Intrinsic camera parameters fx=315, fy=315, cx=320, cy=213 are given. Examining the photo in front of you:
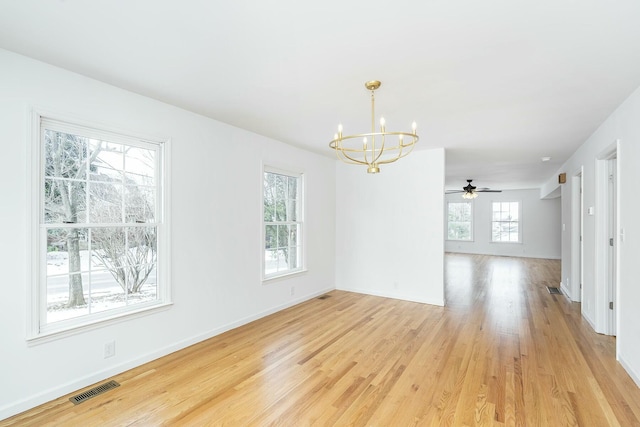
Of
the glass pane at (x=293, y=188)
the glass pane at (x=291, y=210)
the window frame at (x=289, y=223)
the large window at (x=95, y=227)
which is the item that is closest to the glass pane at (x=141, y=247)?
the large window at (x=95, y=227)

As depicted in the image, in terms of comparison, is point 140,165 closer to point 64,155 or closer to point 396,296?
point 64,155

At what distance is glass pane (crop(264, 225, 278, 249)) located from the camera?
4.61 metres

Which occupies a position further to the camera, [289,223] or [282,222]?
[289,223]

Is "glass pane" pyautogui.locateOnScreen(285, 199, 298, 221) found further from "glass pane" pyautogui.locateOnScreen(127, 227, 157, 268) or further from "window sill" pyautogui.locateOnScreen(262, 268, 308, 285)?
"glass pane" pyautogui.locateOnScreen(127, 227, 157, 268)

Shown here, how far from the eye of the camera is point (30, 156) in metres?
2.27

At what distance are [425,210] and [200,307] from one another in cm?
364

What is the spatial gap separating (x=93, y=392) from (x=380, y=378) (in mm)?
2339

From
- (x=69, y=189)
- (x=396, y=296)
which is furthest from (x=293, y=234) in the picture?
(x=69, y=189)

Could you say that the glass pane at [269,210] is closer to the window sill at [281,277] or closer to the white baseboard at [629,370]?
the window sill at [281,277]

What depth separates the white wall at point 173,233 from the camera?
7.25ft

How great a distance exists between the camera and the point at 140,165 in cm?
308

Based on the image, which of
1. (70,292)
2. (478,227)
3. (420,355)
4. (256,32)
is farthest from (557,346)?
(478,227)

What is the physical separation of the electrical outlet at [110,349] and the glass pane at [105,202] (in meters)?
1.06

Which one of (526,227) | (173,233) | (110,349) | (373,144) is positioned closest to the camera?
(373,144)
